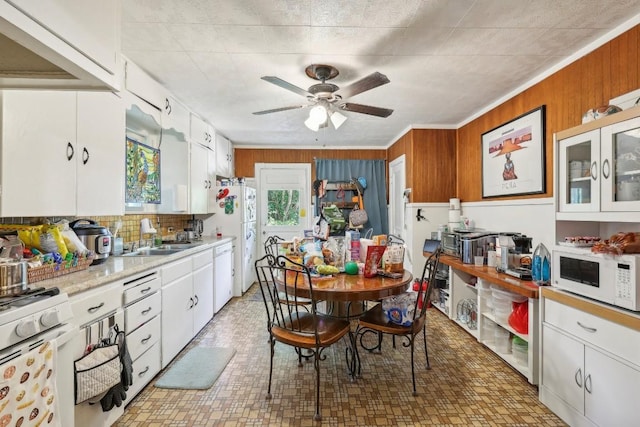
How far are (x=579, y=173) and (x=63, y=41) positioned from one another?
2.69 meters

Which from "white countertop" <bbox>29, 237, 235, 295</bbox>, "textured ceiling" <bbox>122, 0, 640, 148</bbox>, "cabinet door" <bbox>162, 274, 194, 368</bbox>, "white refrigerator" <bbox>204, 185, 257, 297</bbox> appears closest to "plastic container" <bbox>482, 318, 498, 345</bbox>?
"textured ceiling" <bbox>122, 0, 640, 148</bbox>

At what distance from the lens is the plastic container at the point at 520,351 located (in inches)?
95.7

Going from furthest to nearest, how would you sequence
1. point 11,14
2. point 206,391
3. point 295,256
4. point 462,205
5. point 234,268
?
1. point 234,268
2. point 462,205
3. point 295,256
4. point 206,391
5. point 11,14

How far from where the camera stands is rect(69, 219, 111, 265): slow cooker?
7.02 feet

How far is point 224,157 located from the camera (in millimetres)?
5051

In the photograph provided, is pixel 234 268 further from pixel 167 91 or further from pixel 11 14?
pixel 11 14

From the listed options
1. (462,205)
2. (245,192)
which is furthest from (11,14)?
(462,205)

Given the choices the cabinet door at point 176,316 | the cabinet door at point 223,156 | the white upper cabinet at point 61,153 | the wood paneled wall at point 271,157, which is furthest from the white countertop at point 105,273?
the wood paneled wall at point 271,157

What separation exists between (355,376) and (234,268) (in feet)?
8.76

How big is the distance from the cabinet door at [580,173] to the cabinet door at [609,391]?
0.83 m

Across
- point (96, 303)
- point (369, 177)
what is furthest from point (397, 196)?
point (96, 303)

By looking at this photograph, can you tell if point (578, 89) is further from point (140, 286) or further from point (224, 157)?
point (224, 157)

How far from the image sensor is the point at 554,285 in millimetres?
1983

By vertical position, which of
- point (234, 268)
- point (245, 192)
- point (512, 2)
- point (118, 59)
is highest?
point (512, 2)
